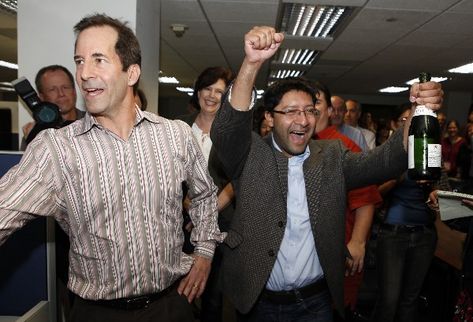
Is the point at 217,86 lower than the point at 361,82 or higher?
lower

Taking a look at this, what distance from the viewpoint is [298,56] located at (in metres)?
7.09

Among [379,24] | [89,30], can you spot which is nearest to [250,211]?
[89,30]

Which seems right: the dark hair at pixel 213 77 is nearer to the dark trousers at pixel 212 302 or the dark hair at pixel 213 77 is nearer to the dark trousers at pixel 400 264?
the dark trousers at pixel 212 302

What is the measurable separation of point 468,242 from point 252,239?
102 centimetres

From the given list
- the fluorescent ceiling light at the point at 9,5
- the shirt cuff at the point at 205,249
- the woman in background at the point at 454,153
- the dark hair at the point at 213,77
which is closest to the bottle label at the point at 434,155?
the shirt cuff at the point at 205,249

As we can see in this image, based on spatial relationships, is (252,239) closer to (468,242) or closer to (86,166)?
(86,166)

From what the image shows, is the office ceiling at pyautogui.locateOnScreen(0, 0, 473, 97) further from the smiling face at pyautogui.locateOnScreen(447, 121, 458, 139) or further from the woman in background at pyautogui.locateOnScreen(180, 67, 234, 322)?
the woman in background at pyautogui.locateOnScreen(180, 67, 234, 322)

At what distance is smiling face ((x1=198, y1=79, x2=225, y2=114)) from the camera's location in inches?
105

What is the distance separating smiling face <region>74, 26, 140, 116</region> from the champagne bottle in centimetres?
101

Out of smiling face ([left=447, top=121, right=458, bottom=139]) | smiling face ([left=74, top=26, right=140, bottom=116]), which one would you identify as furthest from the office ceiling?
smiling face ([left=74, top=26, right=140, bottom=116])

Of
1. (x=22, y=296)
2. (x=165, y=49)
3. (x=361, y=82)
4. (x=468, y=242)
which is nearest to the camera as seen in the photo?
(x=22, y=296)

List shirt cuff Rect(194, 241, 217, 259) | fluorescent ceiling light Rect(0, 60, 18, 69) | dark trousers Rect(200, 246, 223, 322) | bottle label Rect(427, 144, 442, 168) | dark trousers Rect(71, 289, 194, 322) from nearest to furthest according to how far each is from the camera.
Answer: dark trousers Rect(71, 289, 194, 322) < bottle label Rect(427, 144, 442, 168) < shirt cuff Rect(194, 241, 217, 259) < dark trousers Rect(200, 246, 223, 322) < fluorescent ceiling light Rect(0, 60, 18, 69)

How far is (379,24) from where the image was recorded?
4629mm

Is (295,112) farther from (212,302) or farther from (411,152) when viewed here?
(212,302)
